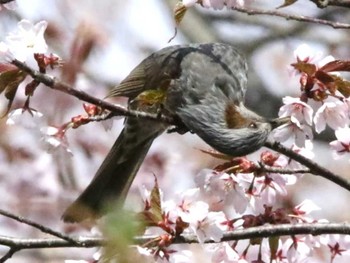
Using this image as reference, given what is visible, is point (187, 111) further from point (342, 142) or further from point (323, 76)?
point (323, 76)

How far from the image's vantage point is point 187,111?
11.4ft

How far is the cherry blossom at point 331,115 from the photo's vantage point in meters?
2.83

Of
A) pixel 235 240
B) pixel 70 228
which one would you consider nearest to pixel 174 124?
pixel 235 240

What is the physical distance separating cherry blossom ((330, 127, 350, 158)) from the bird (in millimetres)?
231

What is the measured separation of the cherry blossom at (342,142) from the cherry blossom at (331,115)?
0.09 metres

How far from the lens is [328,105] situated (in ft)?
9.24

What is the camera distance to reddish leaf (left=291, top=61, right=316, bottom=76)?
8.98ft

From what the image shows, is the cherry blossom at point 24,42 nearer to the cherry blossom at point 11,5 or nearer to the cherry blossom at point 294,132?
the cherry blossom at point 11,5

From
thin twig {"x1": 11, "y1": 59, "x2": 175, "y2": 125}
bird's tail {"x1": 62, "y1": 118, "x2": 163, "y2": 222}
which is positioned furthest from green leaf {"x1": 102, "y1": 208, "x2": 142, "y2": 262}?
bird's tail {"x1": 62, "y1": 118, "x2": 163, "y2": 222}

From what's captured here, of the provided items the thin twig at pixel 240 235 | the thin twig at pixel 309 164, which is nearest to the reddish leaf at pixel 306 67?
the thin twig at pixel 309 164

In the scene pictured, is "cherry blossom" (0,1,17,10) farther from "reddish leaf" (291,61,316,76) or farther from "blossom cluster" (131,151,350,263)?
"reddish leaf" (291,61,316,76)

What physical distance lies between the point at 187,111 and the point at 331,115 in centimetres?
75

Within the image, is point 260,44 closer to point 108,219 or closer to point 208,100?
point 208,100

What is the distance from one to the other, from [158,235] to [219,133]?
0.47m
